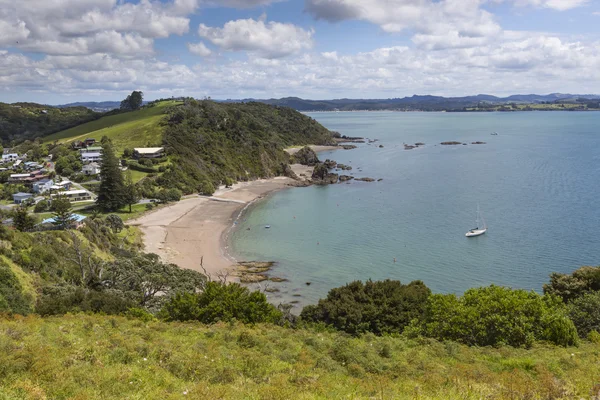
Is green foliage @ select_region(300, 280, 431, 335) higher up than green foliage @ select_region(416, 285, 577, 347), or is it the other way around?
green foliage @ select_region(416, 285, 577, 347)

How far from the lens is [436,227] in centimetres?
6325

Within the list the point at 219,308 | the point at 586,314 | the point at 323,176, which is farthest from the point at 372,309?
the point at 323,176

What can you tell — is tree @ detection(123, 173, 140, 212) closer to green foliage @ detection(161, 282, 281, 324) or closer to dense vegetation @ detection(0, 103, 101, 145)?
green foliage @ detection(161, 282, 281, 324)

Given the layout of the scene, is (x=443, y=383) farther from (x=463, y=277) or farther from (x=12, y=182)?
(x=12, y=182)

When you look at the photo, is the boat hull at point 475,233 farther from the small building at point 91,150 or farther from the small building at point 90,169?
the small building at point 91,150

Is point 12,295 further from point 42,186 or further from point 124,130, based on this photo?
point 124,130

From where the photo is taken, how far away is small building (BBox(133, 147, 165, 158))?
327 feet

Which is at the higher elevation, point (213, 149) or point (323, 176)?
point (213, 149)

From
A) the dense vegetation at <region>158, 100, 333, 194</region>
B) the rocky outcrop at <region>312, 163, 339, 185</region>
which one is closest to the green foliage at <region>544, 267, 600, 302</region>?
the dense vegetation at <region>158, 100, 333, 194</region>

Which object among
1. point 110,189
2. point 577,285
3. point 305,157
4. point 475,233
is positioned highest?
point 305,157

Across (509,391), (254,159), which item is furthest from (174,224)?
(509,391)

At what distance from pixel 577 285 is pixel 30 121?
18942cm

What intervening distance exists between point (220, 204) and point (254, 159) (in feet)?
122

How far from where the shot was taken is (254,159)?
119250 mm
